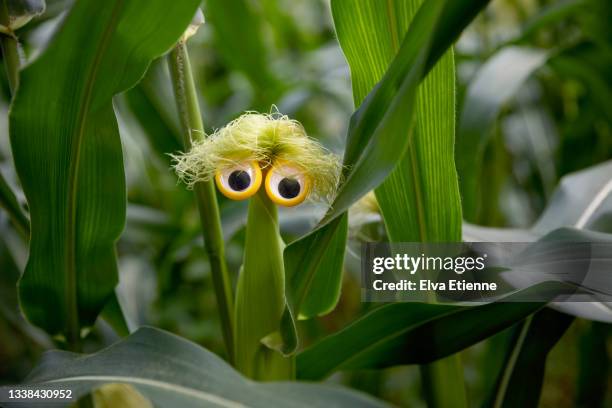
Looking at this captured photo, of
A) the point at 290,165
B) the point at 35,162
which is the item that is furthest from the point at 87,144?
the point at 290,165

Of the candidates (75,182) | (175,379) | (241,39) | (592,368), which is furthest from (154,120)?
(592,368)

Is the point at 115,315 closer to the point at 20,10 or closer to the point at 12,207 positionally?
the point at 12,207

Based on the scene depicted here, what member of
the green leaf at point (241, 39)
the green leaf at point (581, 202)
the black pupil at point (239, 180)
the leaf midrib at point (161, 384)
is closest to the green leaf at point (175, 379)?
the leaf midrib at point (161, 384)

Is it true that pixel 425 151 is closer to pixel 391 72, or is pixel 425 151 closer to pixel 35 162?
pixel 391 72

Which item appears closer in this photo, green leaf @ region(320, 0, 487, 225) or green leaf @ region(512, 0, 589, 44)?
green leaf @ region(320, 0, 487, 225)

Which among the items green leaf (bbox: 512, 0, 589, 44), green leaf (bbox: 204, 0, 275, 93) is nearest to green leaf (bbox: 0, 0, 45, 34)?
green leaf (bbox: 204, 0, 275, 93)

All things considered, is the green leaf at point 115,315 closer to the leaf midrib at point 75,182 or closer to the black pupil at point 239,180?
the leaf midrib at point 75,182

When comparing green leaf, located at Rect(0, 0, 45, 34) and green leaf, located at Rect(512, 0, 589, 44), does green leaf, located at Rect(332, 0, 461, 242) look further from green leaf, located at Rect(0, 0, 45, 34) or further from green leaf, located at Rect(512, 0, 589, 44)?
green leaf, located at Rect(512, 0, 589, 44)
